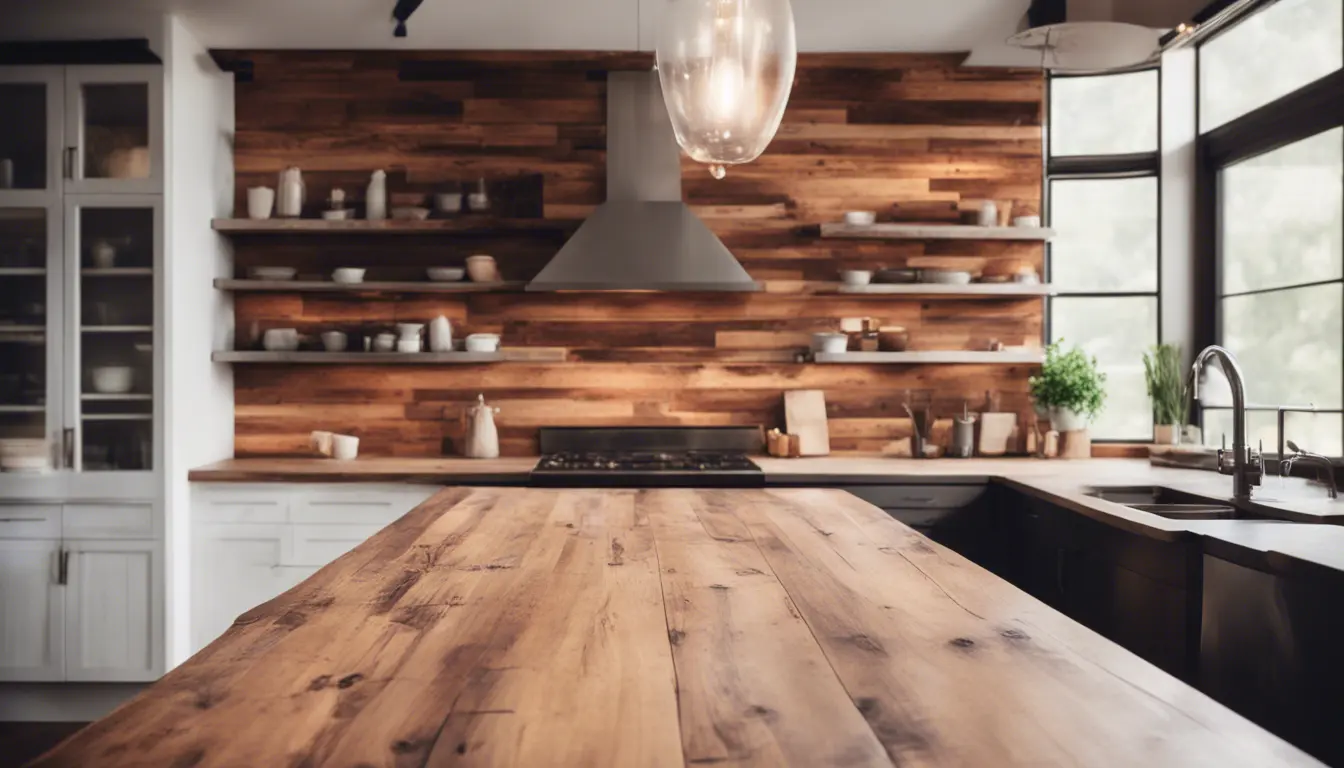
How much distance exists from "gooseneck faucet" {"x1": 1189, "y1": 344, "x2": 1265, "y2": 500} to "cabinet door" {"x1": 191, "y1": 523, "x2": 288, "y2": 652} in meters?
3.41

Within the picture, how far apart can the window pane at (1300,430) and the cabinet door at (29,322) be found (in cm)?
441

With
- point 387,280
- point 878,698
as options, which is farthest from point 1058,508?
point 387,280

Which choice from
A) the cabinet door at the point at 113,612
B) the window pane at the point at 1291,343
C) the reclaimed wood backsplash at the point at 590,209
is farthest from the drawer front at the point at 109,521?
the window pane at the point at 1291,343

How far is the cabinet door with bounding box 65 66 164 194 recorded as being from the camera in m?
3.63

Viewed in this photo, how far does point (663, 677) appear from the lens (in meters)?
1.08

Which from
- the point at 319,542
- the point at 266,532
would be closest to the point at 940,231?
the point at 319,542

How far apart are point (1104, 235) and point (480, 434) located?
313 cm

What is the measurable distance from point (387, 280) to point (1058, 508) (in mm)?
3071

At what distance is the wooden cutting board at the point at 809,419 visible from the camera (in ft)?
14.1

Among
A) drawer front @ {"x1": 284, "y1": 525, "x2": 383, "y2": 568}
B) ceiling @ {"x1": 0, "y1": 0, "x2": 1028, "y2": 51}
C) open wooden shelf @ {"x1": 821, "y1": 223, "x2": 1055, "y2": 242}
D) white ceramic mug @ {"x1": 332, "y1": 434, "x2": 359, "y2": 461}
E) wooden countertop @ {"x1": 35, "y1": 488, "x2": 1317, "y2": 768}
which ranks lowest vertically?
drawer front @ {"x1": 284, "y1": 525, "x2": 383, "y2": 568}

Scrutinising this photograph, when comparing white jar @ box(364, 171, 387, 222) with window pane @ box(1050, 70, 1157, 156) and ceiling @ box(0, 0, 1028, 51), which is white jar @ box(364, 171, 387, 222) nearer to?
ceiling @ box(0, 0, 1028, 51)

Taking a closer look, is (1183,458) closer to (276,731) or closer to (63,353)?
(276,731)

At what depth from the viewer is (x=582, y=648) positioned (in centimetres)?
120

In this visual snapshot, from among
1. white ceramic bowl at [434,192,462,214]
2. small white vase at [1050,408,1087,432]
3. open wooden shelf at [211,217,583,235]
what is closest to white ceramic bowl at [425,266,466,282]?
open wooden shelf at [211,217,583,235]
